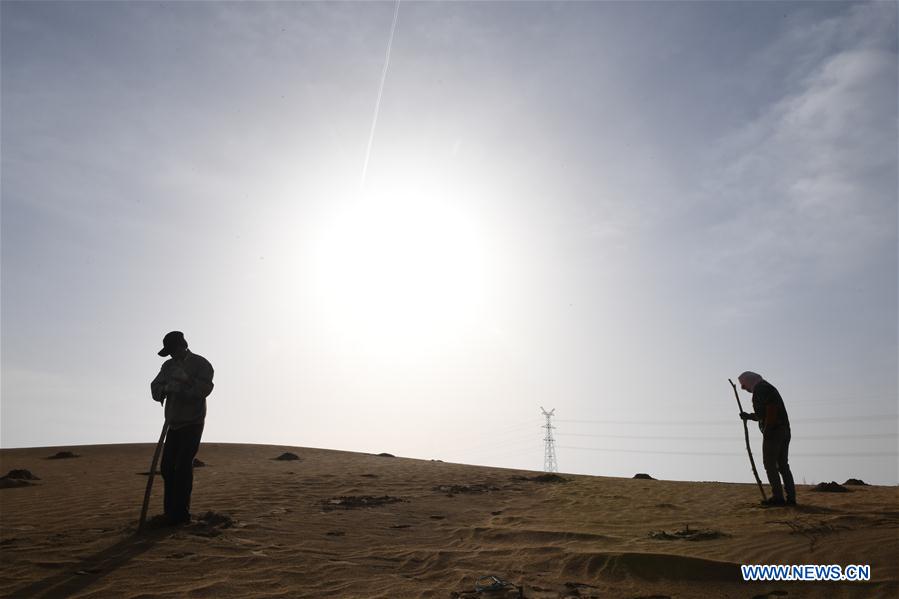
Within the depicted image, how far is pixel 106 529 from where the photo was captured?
22.7ft

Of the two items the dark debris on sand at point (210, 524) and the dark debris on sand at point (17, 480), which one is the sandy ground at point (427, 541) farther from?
the dark debris on sand at point (17, 480)

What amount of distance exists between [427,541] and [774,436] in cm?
569

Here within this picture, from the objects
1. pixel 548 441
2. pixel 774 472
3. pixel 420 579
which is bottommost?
pixel 420 579

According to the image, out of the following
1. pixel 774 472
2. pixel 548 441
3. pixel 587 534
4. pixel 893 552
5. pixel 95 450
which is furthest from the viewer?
pixel 548 441

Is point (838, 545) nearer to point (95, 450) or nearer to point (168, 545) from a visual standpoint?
point (168, 545)

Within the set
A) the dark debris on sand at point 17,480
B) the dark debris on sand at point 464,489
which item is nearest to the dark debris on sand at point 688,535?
the dark debris on sand at point 464,489

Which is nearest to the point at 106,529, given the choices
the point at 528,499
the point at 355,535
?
the point at 355,535

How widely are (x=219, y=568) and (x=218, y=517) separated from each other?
2172 millimetres

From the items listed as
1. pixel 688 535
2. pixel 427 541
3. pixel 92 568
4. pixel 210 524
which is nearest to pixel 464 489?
pixel 427 541

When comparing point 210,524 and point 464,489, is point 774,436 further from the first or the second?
point 210,524

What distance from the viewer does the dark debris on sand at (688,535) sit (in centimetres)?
639

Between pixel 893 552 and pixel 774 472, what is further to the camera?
pixel 774 472

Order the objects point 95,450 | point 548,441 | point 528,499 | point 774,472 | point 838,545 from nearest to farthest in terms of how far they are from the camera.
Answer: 1. point 838,545
2. point 774,472
3. point 528,499
4. point 95,450
5. point 548,441

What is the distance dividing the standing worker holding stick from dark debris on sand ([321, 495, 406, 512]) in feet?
19.3
